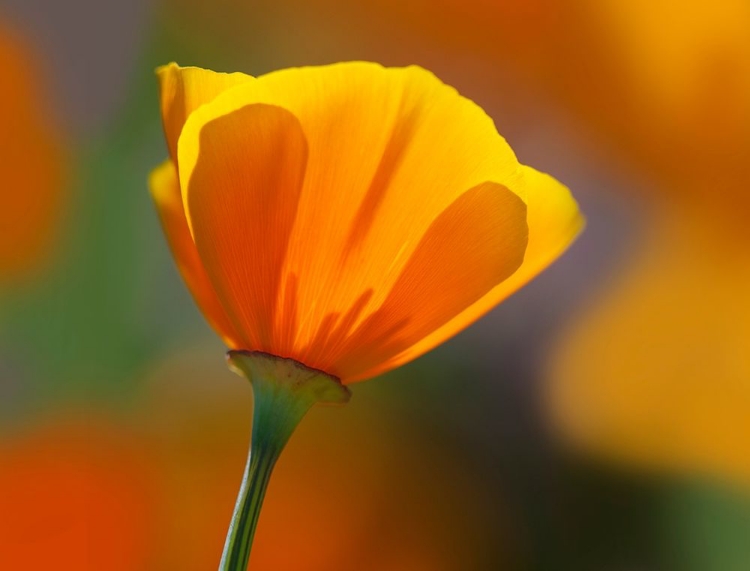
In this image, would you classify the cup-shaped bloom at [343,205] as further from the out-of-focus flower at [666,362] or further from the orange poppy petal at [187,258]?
the out-of-focus flower at [666,362]

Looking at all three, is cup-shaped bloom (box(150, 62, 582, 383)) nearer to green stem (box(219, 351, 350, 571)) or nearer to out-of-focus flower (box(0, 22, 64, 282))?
green stem (box(219, 351, 350, 571))

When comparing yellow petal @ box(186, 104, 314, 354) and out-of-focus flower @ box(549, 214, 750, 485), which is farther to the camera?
out-of-focus flower @ box(549, 214, 750, 485)

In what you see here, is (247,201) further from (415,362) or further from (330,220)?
(415,362)

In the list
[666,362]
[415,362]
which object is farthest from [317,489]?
[666,362]

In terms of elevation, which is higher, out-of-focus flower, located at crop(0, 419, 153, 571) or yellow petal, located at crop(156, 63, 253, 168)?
yellow petal, located at crop(156, 63, 253, 168)

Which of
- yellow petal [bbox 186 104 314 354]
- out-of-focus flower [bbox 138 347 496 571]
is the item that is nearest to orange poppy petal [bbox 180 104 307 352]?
yellow petal [bbox 186 104 314 354]

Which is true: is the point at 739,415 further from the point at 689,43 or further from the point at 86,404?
the point at 86,404
